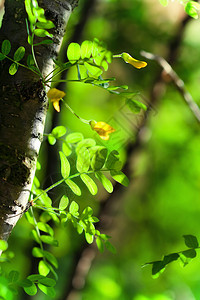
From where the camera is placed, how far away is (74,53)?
0.35m

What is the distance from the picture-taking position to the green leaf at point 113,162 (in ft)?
1.22

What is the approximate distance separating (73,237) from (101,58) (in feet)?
3.00

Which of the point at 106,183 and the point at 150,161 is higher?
the point at 106,183

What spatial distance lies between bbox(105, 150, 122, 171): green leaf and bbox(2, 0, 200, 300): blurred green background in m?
0.79

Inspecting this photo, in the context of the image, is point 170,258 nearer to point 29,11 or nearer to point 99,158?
point 99,158

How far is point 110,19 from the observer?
A: 1262mm

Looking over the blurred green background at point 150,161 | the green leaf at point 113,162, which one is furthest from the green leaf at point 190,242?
the blurred green background at point 150,161

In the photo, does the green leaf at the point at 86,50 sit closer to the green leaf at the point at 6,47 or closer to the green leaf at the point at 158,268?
the green leaf at the point at 6,47

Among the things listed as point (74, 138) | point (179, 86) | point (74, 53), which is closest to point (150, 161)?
point (179, 86)

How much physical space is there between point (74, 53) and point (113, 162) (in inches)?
4.3

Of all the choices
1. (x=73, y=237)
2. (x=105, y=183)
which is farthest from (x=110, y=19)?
(x=105, y=183)

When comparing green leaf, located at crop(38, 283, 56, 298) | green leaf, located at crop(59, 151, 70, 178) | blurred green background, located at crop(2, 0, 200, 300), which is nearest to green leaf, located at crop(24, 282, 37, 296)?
green leaf, located at crop(38, 283, 56, 298)

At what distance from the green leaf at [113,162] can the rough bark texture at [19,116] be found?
0.07 m

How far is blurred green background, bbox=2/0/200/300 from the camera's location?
1.23 meters
